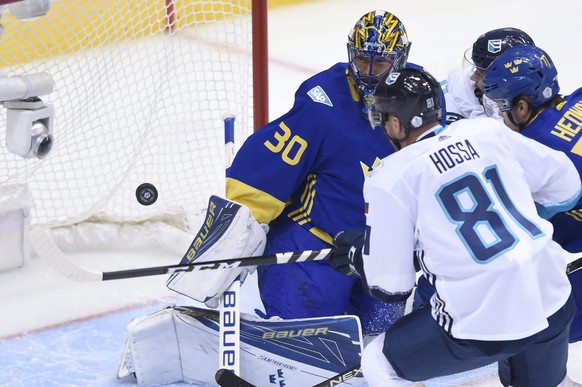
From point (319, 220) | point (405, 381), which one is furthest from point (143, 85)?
point (405, 381)

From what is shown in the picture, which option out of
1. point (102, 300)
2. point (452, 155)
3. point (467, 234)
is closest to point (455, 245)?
point (467, 234)

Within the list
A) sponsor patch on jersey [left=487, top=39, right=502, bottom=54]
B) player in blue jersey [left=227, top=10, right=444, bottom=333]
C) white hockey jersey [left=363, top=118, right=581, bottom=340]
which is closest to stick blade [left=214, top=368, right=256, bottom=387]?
player in blue jersey [left=227, top=10, right=444, bottom=333]

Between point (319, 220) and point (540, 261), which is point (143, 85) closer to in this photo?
point (319, 220)

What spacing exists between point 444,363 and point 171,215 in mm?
1682

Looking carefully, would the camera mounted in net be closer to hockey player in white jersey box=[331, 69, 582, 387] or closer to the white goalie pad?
the white goalie pad

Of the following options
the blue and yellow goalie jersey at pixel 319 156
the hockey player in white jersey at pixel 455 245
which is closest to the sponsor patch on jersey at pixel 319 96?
the blue and yellow goalie jersey at pixel 319 156

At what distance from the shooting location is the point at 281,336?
2.96 meters

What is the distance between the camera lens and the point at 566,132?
2.87 m

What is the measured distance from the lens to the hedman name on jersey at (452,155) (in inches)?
92.0

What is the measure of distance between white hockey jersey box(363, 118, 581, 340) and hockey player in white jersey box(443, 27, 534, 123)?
0.83m

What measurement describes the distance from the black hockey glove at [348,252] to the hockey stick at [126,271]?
0.08 metres

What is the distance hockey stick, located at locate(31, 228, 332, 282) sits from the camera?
2600mm

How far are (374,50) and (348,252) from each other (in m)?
0.60

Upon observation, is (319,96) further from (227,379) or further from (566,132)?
(227,379)
